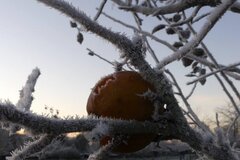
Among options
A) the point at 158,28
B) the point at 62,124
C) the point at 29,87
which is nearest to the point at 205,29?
the point at 62,124

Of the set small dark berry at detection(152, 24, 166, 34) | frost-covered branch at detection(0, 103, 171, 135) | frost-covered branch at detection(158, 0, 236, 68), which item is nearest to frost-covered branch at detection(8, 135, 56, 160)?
frost-covered branch at detection(0, 103, 171, 135)

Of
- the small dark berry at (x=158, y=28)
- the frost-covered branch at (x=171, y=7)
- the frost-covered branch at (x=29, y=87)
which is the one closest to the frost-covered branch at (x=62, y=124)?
the frost-covered branch at (x=171, y=7)

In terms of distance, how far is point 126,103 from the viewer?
63 centimetres

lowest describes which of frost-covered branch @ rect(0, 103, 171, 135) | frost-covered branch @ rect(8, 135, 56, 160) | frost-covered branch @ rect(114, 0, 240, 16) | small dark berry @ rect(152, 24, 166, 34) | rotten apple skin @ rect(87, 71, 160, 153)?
frost-covered branch @ rect(8, 135, 56, 160)

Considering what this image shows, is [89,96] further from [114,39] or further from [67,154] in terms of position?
[67,154]

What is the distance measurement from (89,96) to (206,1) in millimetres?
268

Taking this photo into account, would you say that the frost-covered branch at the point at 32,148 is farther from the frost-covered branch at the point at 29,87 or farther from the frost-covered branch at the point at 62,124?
the frost-covered branch at the point at 29,87

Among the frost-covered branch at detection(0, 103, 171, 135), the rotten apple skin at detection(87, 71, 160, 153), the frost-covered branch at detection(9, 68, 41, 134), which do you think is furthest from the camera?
the frost-covered branch at detection(9, 68, 41, 134)

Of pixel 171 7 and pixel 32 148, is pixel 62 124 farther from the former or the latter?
pixel 171 7

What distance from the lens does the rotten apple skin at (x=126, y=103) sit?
62 cm

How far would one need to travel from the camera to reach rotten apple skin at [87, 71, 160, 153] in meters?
0.62

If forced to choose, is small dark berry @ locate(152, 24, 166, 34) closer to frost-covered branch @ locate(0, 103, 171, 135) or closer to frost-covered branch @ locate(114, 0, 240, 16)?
frost-covered branch @ locate(114, 0, 240, 16)

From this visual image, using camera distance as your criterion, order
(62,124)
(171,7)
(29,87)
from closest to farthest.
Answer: (62,124), (171,7), (29,87)

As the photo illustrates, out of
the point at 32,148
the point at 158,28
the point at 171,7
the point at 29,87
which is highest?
the point at 158,28
